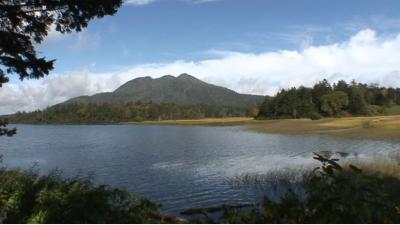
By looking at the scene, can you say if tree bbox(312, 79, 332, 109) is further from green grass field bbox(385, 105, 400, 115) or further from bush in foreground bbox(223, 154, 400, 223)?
bush in foreground bbox(223, 154, 400, 223)

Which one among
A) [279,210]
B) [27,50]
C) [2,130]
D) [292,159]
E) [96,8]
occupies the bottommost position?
[292,159]

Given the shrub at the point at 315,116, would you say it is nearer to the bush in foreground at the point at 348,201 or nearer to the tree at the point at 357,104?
the tree at the point at 357,104

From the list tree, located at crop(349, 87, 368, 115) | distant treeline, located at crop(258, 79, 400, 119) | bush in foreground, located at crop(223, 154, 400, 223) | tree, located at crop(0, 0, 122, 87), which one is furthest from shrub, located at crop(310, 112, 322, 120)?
bush in foreground, located at crop(223, 154, 400, 223)

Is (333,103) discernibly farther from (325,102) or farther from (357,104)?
(357,104)

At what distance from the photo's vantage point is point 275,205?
7.20m

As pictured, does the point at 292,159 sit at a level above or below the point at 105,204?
below

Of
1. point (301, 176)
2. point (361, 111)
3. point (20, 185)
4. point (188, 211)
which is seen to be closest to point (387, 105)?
point (361, 111)

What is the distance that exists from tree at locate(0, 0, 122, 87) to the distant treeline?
14443 centimetres

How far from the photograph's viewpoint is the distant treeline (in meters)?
157

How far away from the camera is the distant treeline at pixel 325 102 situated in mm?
156587

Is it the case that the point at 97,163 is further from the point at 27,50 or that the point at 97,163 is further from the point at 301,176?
the point at 27,50

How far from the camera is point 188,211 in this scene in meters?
20.2

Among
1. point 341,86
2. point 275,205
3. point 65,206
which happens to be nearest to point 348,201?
point 275,205

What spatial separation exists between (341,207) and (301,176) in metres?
24.1
